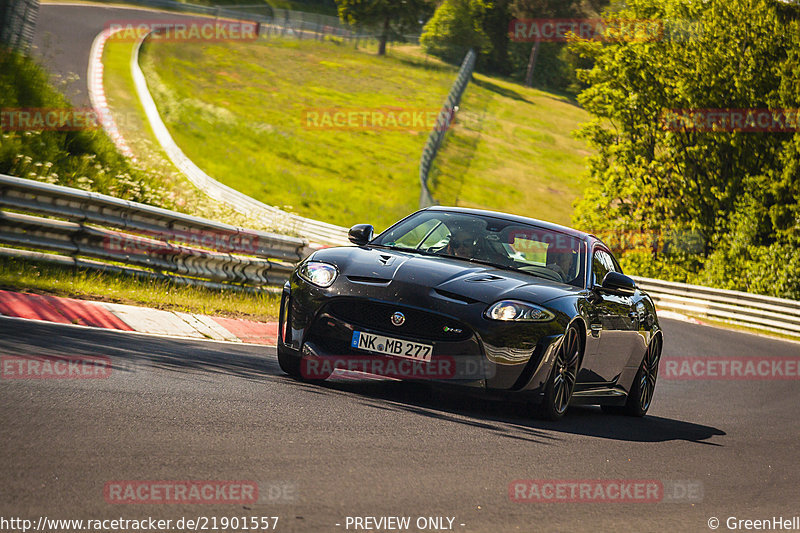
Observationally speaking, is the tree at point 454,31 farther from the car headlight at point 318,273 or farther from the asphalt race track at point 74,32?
the car headlight at point 318,273

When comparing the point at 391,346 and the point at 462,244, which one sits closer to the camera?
the point at 391,346

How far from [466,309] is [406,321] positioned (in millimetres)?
391

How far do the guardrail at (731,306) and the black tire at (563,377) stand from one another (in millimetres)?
20157

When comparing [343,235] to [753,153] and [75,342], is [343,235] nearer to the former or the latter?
[753,153]

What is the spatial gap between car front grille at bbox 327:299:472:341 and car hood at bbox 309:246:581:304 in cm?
18

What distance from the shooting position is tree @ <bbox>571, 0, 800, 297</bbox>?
32.8 metres

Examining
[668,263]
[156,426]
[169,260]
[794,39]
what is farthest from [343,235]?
[156,426]

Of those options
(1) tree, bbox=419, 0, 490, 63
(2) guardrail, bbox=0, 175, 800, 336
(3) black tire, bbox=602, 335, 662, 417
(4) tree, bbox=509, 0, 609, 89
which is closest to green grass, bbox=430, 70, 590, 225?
(1) tree, bbox=419, 0, 490, 63

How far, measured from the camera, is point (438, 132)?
164ft

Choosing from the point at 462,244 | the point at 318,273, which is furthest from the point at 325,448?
the point at 462,244

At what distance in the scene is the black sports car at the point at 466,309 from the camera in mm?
6641

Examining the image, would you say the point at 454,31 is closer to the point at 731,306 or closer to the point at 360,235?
the point at 731,306

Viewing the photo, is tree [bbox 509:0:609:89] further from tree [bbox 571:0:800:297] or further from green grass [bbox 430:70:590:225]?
tree [bbox 571:0:800:297]

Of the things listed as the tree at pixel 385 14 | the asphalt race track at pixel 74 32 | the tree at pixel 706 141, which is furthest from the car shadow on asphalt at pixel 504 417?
the tree at pixel 385 14
